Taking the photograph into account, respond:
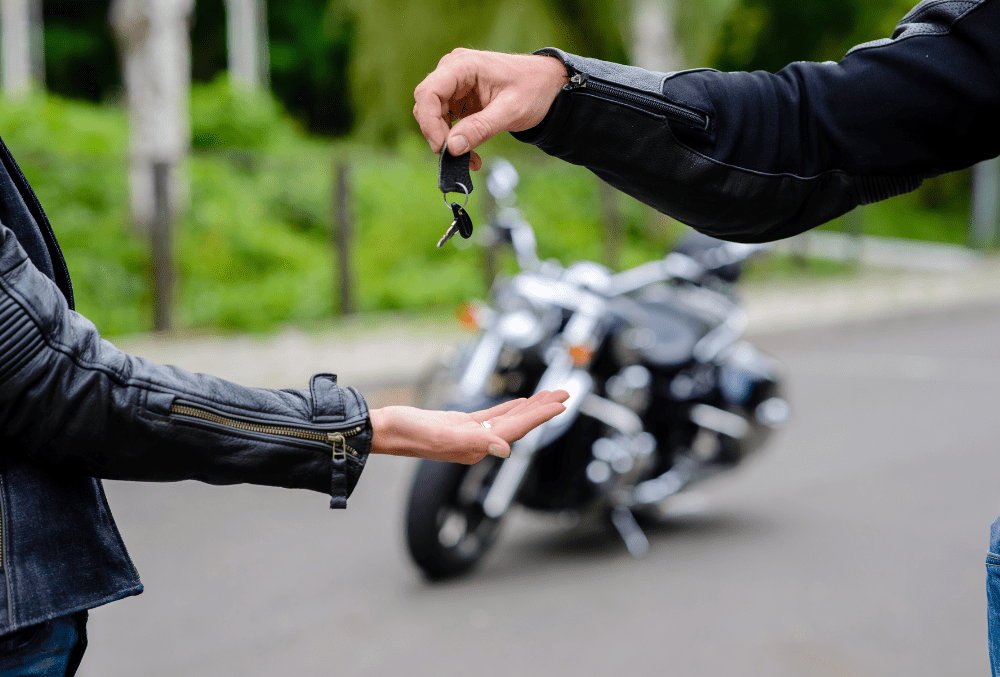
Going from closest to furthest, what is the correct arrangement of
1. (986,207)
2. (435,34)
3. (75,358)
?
(75,358)
(435,34)
(986,207)

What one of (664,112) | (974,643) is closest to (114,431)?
(664,112)

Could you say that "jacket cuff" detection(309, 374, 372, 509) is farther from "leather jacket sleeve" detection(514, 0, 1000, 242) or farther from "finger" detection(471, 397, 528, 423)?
"leather jacket sleeve" detection(514, 0, 1000, 242)

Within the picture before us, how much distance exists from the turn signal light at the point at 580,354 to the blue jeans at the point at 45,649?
261cm

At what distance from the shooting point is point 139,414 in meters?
1.26

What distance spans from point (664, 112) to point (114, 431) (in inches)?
35.3

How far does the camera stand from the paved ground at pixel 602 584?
333 centimetres

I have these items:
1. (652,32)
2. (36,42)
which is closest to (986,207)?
(652,32)

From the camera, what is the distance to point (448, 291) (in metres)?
10.8

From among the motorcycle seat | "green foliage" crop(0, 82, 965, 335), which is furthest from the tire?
"green foliage" crop(0, 82, 965, 335)

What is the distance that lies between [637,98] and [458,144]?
1.03 feet

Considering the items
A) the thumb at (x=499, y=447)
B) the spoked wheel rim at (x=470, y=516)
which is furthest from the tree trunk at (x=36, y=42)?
the thumb at (x=499, y=447)

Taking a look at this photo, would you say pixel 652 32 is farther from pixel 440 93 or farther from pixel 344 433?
pixel 344 433

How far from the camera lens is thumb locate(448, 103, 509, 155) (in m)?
1.37

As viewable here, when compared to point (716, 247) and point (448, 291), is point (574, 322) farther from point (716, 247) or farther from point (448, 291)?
point (448, 291)
